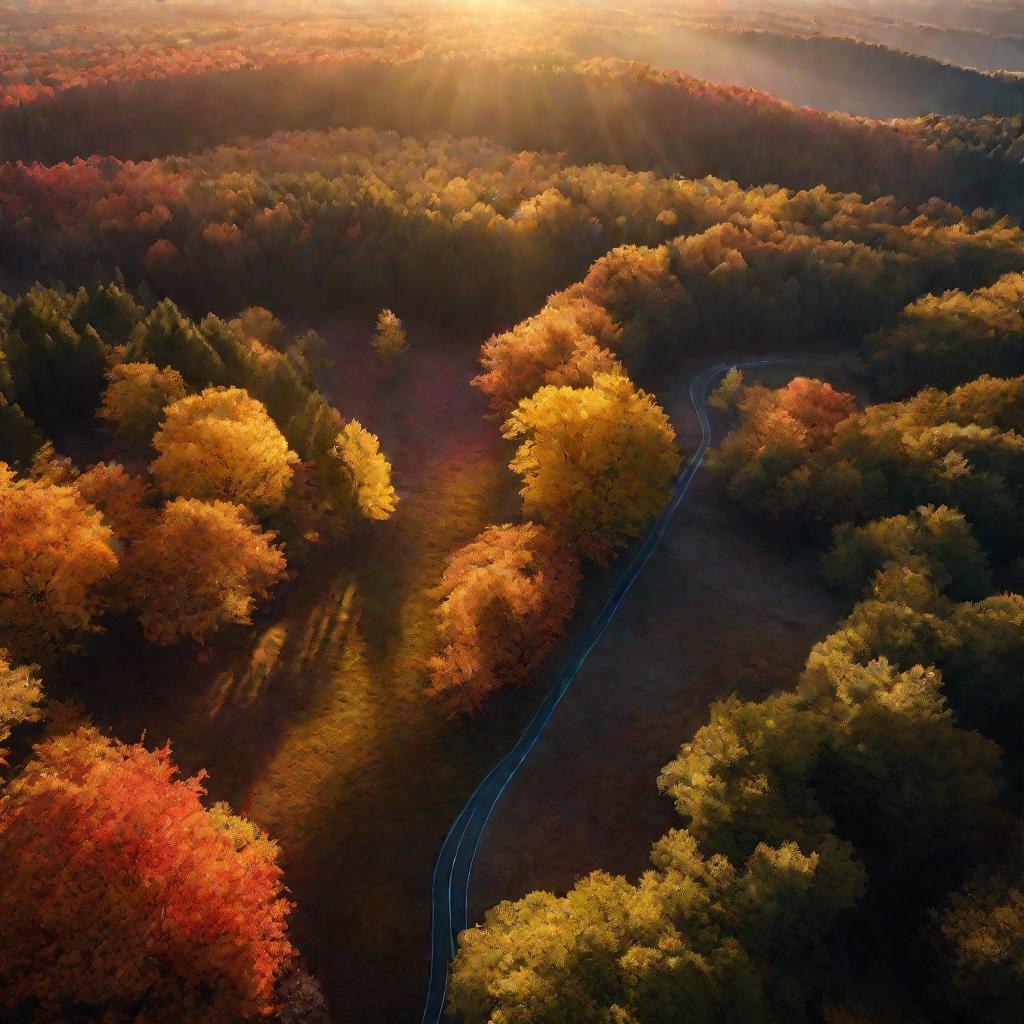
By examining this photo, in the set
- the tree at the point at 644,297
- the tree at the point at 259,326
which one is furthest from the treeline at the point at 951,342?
the tree at the point at 259,326

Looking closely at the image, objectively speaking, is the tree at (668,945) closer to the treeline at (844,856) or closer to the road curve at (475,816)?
the treeline at (844,856)

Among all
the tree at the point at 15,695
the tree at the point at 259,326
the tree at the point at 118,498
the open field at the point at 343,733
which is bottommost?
the open field at the point at 343,733

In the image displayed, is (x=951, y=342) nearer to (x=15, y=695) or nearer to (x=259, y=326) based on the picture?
(x=259, y=326)

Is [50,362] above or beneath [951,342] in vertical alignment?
above

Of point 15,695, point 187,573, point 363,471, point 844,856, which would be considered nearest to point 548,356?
point 363,471

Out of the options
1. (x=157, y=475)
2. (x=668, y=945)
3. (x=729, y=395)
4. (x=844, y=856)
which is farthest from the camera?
(x=729, y=395)
